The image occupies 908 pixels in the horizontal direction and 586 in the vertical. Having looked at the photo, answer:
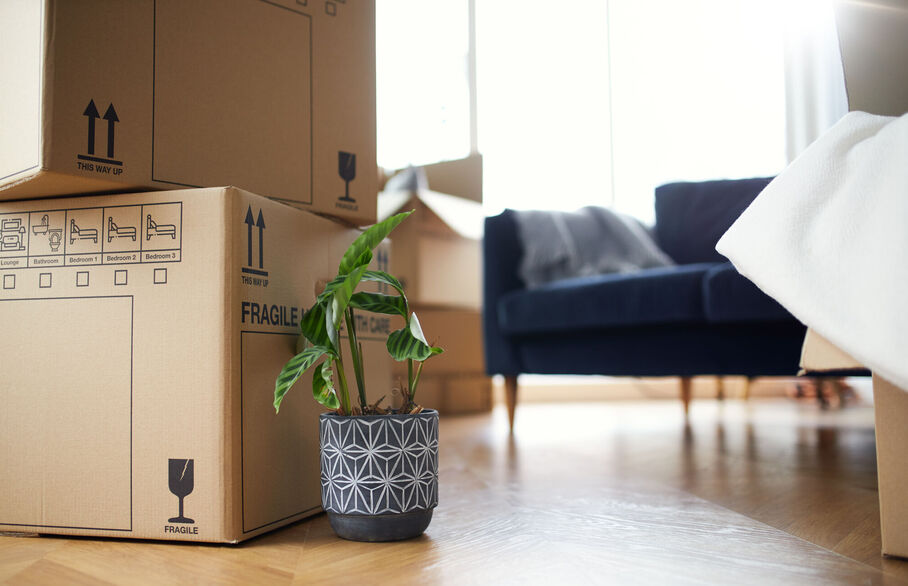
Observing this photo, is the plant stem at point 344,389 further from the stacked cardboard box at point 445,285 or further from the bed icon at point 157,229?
the stacked cardboard box at point 445,285

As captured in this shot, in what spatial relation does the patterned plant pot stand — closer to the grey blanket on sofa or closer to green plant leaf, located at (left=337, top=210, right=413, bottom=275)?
green plant leaf, located at (left=337, top=210, right=413, bottom=275)

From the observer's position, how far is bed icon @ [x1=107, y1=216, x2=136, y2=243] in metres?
0.85

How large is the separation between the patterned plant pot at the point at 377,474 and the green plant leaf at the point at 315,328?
0.32 feet

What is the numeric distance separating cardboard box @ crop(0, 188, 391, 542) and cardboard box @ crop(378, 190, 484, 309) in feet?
4.68

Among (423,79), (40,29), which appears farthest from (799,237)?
(423,79)

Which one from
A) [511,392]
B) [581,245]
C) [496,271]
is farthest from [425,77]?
[511,392]

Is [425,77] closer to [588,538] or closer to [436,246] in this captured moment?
[436,246]

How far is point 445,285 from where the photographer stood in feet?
8.31

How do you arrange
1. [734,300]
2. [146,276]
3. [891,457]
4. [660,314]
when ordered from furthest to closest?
[660,314] → [734,300] → [146,276] → [891,457]

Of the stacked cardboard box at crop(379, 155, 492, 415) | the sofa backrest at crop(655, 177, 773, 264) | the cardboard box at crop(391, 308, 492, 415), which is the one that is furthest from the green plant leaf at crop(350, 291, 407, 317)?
the cardboard box at crop(391, 308, 492, 415)

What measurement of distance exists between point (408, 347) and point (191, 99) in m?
0.41

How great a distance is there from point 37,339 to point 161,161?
10.9 inches

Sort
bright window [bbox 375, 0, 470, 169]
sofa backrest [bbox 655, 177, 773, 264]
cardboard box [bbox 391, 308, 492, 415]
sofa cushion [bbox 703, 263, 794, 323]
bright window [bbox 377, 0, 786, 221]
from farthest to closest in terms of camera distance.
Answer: bright window [bbox 377, 0, 786, 221]
bright window [bbox 375, 0, 470, 169]
cardboard box [bbox 391, 308, 492, 415]
sofa backrest [bbox 655, 177, 773, 264]
sofa cushion [bbox 703, 263, 794, 323]

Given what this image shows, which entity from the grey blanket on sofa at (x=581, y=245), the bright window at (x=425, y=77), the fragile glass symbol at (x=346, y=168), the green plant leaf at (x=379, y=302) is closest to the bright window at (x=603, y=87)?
the bright window at (x=425, y=77)
